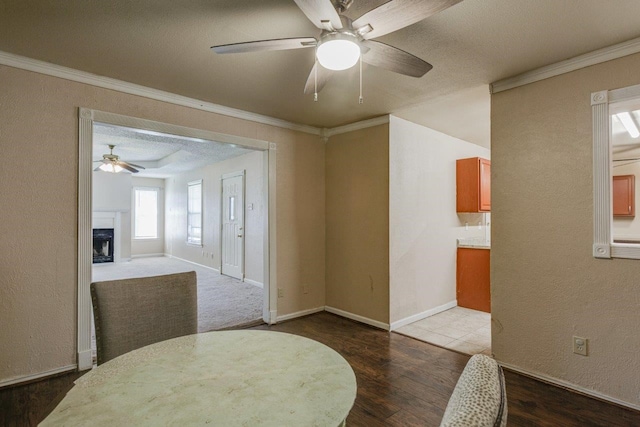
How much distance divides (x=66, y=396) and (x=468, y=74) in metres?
3.05

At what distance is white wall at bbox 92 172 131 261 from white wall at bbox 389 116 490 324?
7317 millimetres

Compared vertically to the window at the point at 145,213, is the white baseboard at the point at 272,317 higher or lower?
lower

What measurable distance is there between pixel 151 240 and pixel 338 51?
31.0ft

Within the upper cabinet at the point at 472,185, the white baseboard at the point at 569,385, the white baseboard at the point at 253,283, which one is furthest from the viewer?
the white baseboard at the point at 253,283

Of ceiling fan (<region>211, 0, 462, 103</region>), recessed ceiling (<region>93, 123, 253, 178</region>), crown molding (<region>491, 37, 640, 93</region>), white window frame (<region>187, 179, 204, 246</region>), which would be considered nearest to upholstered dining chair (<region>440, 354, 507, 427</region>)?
ceiling fan (<region>211, 0, 462, 103</region>)

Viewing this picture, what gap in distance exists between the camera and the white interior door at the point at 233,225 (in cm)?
610

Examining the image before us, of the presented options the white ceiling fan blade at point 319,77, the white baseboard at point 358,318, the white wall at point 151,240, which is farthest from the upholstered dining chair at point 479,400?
the white wall at point 151,240

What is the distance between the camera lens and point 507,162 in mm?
2752

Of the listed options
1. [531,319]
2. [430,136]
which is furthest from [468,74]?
[531,319]

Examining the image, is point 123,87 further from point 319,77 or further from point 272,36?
point 319,77

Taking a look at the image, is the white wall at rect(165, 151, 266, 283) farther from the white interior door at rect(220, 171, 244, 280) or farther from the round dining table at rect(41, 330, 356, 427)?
the round dining table at rect(41, 330, 356, 427)

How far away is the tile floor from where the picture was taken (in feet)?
10.5

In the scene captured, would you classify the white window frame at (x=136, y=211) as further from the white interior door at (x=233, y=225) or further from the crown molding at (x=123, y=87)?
the crown molding at (x=123, y=87)

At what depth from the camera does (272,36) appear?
2.12m
